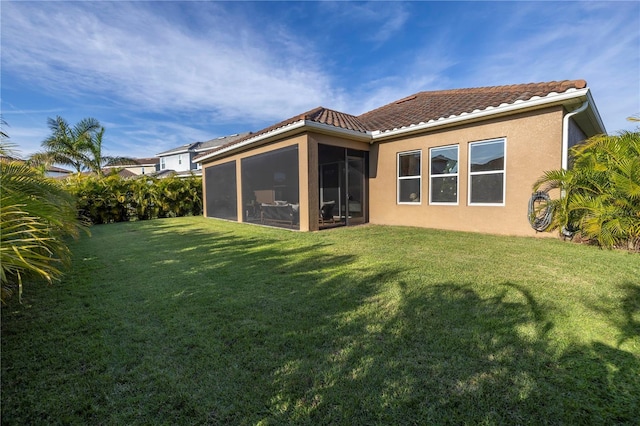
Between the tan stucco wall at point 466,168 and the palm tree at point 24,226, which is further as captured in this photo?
the tan stucco wall at point 466,168

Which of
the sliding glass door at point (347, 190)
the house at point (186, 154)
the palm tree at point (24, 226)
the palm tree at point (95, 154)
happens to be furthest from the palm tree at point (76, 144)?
the palm tree at point (24, 226)

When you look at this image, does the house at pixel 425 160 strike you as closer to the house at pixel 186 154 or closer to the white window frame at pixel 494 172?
the white window frame at pixel 494 172

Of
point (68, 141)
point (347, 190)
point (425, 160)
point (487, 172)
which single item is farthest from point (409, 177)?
point (68, 141)

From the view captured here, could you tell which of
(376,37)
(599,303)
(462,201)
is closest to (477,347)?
(599,303)

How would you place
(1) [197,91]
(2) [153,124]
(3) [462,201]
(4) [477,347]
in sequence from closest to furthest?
(4) [477,347]
(3) [462,201]
(1) [197,91]
(2) [153,124]

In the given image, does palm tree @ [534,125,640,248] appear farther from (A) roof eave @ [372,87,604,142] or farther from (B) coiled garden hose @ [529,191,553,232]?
(A) roof eave @ [372,87,604,142]

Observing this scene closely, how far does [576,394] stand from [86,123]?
26093 mm

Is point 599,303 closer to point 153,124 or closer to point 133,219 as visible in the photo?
point 133,219

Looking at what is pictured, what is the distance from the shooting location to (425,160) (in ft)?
30.3

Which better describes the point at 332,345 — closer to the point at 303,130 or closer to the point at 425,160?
the point at 303,130

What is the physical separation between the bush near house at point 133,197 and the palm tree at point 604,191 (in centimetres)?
1642

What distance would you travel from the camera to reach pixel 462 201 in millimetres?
8508

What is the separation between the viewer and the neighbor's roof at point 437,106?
712cm

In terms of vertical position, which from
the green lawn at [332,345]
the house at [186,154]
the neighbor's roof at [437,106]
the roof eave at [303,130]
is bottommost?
the green lawn at [332,345]
